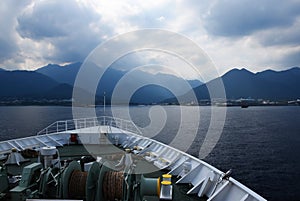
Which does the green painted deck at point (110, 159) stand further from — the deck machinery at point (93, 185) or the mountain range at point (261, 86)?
the mountain range at point (261, 86)

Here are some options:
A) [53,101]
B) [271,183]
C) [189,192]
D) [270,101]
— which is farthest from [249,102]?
[189,192]

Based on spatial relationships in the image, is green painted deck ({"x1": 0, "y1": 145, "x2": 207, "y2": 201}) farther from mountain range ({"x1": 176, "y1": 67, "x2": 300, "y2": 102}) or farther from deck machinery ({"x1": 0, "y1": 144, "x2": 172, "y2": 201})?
mountain range ({"x1": 176, "y1": 67, "x2": 300, "y2": 102})

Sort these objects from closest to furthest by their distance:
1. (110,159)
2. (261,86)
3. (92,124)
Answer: (110,159), (92,124), (261,86)

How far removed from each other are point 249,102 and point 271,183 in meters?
138

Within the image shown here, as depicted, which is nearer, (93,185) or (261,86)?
(93,185)

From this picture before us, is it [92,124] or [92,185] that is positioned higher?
[92,185]

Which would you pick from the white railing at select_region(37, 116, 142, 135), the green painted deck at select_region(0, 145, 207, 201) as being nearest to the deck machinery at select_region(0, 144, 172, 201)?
the green painted deck at select_region(0, 145, 207, 201)

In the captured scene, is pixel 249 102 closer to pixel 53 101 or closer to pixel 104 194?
pixel 53 101

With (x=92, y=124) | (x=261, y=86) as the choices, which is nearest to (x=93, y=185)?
(x=92, y=124)

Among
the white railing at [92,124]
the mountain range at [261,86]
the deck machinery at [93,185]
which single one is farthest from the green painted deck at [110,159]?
the mountain range at [261,86]

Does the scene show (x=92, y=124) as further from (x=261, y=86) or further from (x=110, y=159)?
(x=261, y=86)

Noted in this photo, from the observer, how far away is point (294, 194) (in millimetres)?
14258

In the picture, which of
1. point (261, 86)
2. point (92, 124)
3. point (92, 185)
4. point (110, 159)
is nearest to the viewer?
point (92, 185)

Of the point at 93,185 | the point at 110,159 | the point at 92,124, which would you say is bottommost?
the point at 92,124
